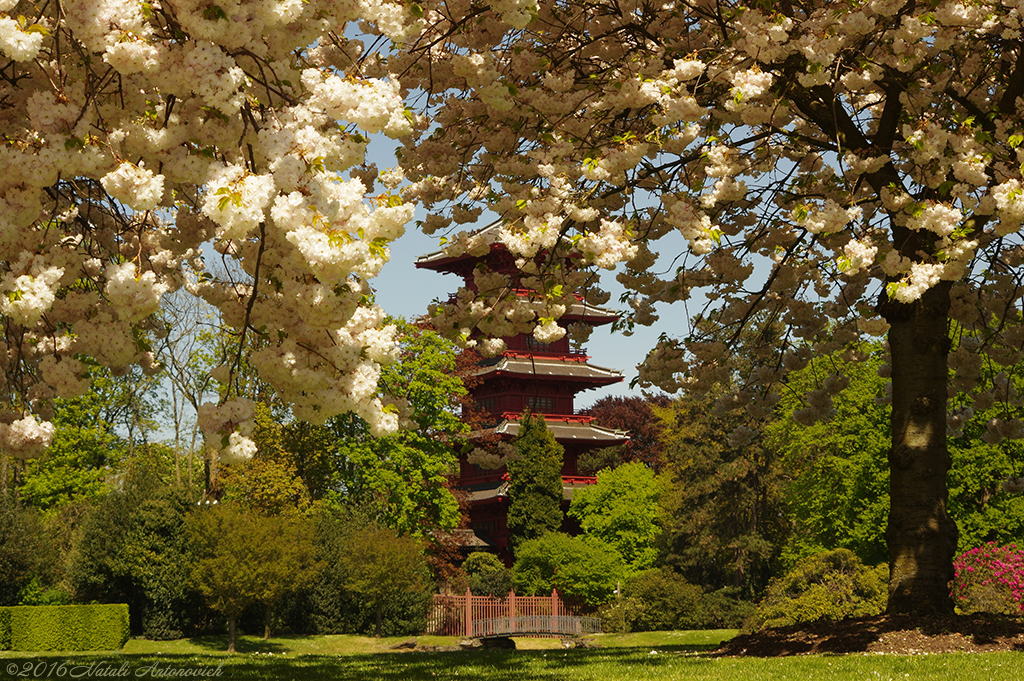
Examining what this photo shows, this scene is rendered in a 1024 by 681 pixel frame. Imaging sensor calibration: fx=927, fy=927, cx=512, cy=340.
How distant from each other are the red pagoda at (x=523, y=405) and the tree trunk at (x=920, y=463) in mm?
29786

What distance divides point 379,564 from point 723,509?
18.3 meters

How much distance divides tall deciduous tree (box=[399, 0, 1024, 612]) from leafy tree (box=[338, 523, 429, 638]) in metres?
18.2

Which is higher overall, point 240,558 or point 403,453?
point 403,453

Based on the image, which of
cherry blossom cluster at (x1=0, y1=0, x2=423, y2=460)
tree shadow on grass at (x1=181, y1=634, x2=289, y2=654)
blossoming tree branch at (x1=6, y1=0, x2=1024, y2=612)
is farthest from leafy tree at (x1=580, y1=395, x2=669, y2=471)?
cherry blossom cluster at (x1=0, y1=0, x2=423, y2=460)

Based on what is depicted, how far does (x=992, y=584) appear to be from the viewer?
17.9 meters

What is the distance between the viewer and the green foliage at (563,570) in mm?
34594

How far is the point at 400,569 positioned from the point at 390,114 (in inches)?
1002

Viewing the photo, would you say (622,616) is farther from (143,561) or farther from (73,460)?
(73,460)

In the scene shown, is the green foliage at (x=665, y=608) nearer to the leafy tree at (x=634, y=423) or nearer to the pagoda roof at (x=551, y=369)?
the pagoda roof at (x=551, y=369)

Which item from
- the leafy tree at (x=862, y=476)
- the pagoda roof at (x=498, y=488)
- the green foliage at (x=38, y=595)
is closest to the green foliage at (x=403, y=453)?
the pagoda roof at (x=498, y=488)

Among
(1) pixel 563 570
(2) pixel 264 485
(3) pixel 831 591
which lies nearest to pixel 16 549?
(2) pixel 264 485

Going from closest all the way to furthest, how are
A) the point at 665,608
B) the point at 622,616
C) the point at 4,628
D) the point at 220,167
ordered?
the point at 220,167 → the point at 4,628 → the point at 622,616 → the point at 665,608

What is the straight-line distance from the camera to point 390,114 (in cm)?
444

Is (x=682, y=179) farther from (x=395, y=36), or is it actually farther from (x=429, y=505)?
(x=429, y=505)
